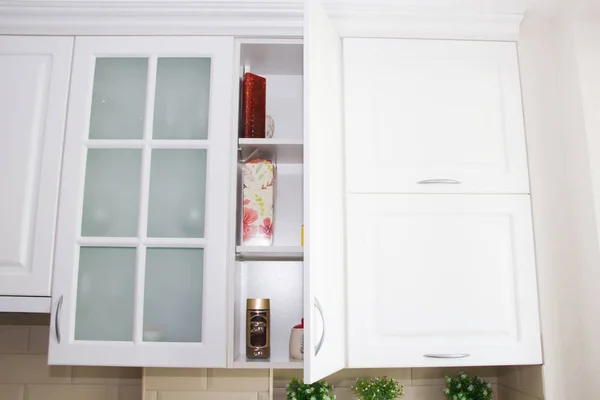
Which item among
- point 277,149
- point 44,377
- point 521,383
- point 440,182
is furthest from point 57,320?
point 521,383

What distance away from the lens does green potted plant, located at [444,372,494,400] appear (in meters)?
1.58

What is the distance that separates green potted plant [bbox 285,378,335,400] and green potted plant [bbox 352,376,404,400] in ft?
0.33

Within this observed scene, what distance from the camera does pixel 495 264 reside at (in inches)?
57.6

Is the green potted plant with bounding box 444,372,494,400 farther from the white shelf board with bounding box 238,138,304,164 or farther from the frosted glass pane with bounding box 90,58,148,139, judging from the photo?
the frosted glass pane with bounding box 90,58,148,139

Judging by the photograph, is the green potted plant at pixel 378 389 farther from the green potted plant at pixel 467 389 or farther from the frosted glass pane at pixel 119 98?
the frosted glass pane at pixel 119 98

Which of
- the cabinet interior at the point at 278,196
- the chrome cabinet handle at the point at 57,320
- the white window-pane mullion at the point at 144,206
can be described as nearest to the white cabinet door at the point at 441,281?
the cabinet interior at the point at 278,196

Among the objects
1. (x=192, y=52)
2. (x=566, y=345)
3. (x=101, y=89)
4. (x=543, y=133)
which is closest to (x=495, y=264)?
(x=566, y=345)

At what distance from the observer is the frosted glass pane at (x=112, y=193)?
1.48 m

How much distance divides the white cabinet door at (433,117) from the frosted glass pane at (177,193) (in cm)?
Answer: 44

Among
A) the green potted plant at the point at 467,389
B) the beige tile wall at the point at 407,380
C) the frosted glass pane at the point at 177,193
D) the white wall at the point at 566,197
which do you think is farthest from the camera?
the beige tile wall at the point at 407,380

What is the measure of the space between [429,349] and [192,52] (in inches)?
43.7

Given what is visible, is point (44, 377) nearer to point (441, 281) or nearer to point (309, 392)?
point (309, 392)

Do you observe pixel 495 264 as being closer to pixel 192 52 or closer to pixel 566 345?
pixel 566 345

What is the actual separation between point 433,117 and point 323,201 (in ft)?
1.61
